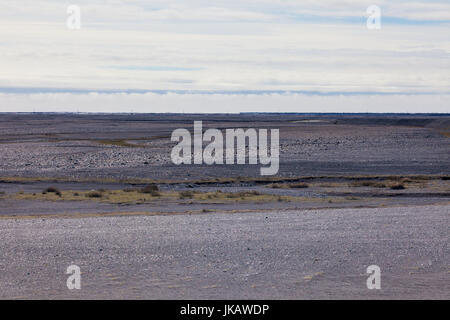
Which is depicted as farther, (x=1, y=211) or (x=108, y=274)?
(x=1, y=211)

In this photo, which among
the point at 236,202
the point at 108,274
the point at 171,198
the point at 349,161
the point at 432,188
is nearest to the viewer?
the point at 108,274

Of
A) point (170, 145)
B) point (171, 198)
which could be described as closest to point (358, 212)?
point (171, 198)

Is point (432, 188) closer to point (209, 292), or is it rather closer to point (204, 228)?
point (204, 228)

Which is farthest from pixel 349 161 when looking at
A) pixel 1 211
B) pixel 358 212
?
pixel 1 211

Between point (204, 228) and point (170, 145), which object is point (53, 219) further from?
point (170, 145)

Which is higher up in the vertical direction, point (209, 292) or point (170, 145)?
point (170, 145)

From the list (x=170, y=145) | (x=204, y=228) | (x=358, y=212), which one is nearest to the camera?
(x=204, y=228)

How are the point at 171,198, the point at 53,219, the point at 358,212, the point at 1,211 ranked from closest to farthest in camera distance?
1. the point at 53,219
2. the point at 358,212
3. the point at 1,211
4. the point at 171,198

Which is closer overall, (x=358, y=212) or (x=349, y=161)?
(x=358, y=212)
